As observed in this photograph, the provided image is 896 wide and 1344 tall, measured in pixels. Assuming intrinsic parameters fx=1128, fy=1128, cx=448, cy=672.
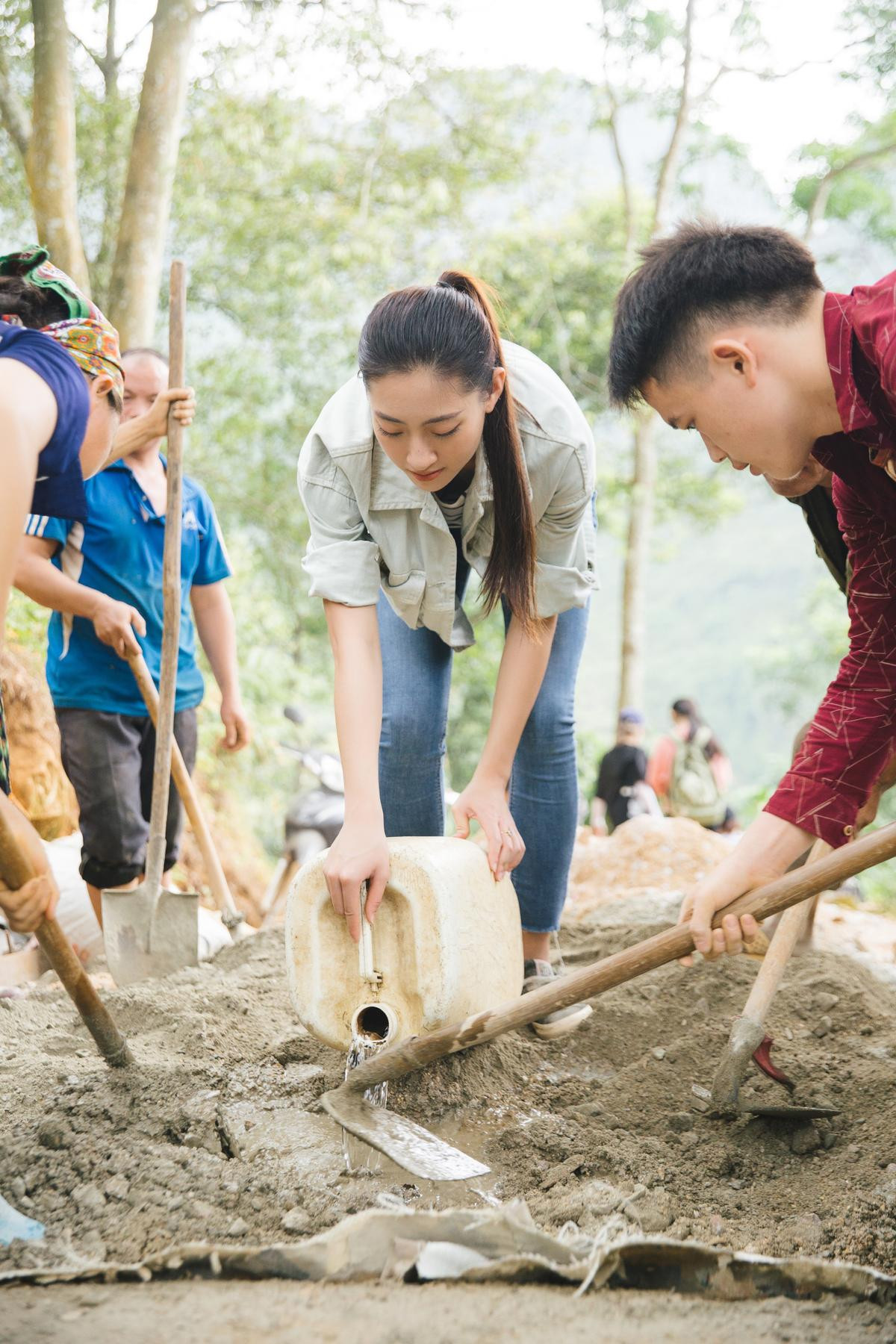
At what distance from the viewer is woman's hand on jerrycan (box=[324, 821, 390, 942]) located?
7.18 ft

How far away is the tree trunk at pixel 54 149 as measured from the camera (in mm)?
5730

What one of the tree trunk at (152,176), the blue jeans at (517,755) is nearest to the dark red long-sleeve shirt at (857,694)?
the blue jeans at (517,755)

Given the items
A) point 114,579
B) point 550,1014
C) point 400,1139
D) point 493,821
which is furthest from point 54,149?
point 400,1139

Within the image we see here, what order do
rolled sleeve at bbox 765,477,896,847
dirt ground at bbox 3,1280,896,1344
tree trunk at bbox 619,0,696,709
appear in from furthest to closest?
tree trunk at bbox 619,0,696,709 → rolled sleeve at bbox 765,477,896,847 → dirt ground at bbox 3,1280,896,1344

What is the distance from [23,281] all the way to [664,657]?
143 feet

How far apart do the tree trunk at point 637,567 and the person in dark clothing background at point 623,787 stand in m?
3.28

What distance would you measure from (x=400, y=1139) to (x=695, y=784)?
21.8ft

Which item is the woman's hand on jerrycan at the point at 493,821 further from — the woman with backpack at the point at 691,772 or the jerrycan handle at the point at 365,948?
the woman with backpack at the point at 691,772

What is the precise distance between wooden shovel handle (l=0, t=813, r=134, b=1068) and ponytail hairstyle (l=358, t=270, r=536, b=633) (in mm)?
1066

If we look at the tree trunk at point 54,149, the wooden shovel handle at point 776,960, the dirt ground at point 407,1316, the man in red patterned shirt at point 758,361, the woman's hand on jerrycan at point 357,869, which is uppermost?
the tree trunk at point 54,149

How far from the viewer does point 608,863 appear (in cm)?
589

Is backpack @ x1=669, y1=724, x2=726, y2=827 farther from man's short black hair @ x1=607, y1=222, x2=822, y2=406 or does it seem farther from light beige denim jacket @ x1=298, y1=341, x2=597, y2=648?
man's short black hair @ x1=607, y1=222, x2=822, y2=406

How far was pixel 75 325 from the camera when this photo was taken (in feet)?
6.65

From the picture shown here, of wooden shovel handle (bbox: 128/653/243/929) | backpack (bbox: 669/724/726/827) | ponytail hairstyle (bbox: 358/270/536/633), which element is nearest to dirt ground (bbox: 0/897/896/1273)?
wooden shovel handle (bbox: 128/653/243/929)
